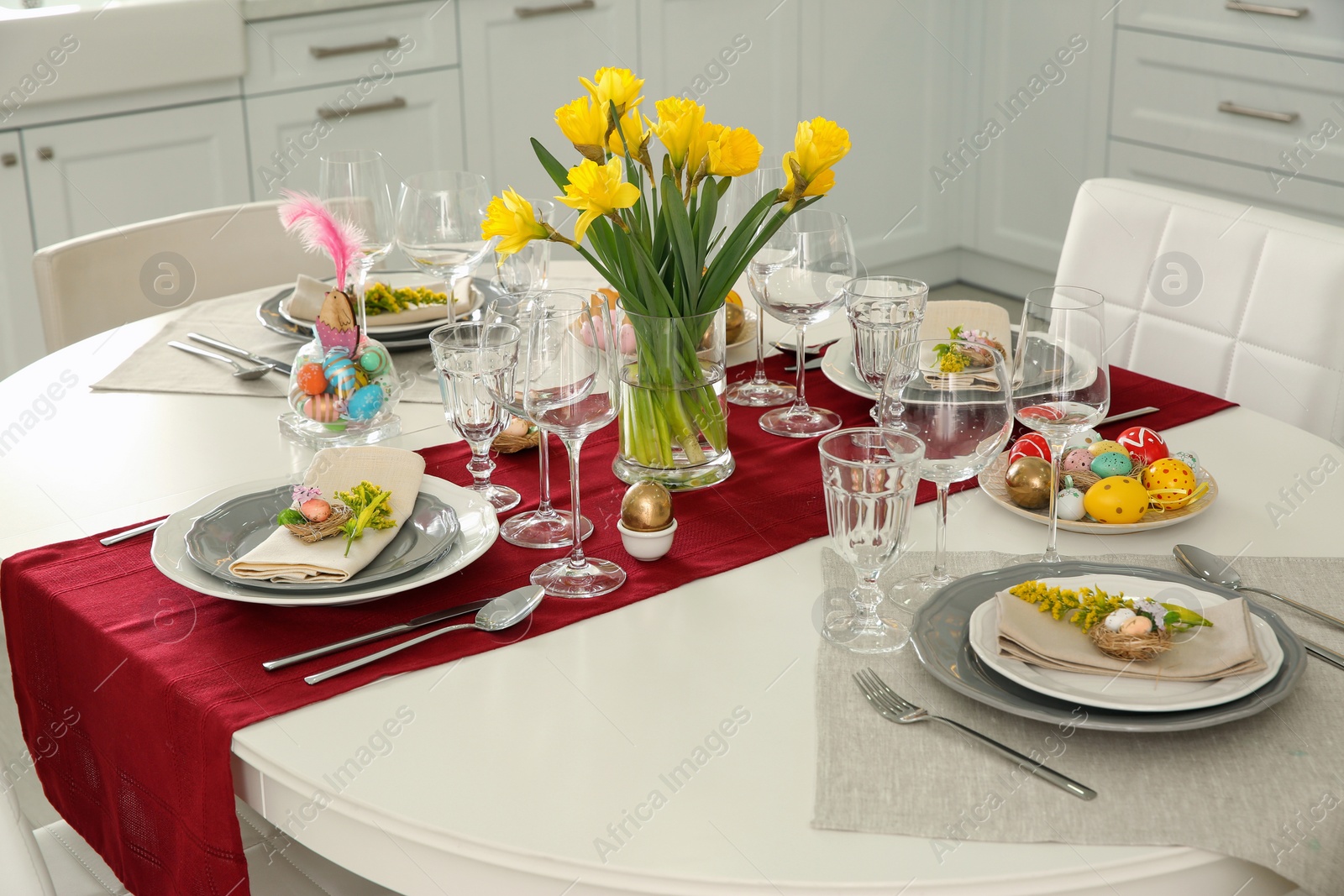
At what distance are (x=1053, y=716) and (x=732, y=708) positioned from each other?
208 mm

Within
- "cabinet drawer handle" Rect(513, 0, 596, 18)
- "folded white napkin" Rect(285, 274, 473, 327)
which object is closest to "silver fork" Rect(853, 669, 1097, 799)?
"folded white napkin" Rect(285, 274, 473, 327)

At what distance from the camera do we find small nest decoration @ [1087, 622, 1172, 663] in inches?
33.0

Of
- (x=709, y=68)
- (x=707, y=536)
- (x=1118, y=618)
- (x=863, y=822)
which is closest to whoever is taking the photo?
(x=863, y=822)

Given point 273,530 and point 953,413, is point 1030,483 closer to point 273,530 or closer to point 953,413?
point 953,413

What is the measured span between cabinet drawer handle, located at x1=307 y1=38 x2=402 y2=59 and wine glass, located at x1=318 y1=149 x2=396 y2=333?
159 centimetres

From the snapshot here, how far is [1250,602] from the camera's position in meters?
0.94

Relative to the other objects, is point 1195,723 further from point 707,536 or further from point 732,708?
point 707,536

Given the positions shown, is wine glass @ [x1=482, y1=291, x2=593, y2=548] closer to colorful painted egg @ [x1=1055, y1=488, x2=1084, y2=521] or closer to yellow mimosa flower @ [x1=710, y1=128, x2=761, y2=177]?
yellow mimosa flower @ [x1=710, y1=128, x2=761, y2=177]

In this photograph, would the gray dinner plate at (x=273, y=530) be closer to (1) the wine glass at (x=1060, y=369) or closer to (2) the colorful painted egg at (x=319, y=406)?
(2) the colorful painted egg at (x=319, y=406)

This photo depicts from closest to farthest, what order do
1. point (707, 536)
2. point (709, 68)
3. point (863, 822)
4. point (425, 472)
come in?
point (863, 822), point (707, 536), point (425, 472), point (709, 68)

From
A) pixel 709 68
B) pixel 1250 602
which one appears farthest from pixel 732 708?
pixel 709 68

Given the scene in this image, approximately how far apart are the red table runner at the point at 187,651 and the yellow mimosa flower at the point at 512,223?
0.25m

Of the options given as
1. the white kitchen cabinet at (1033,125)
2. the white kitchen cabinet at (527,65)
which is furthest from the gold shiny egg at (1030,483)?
the white kitchen cabinet at (1033,125)

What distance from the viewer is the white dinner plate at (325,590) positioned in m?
0.97
